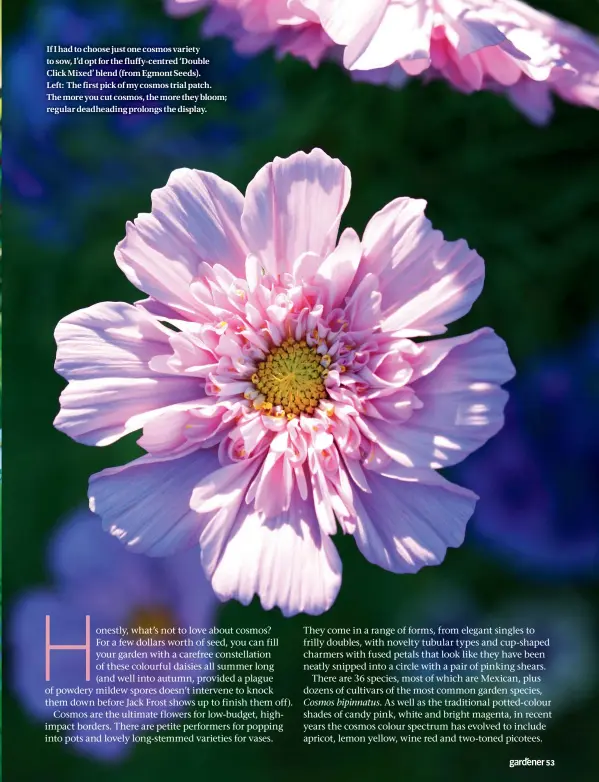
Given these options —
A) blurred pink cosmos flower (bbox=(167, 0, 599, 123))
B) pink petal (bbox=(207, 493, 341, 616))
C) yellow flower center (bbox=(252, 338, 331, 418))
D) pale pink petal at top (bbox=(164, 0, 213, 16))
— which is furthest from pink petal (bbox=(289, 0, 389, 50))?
Result: pink petal (bbox=(207, 493, 341, 616))

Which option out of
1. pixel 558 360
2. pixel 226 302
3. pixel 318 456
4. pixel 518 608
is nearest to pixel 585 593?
pixel 518 608

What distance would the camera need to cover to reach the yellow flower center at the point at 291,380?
616 mm

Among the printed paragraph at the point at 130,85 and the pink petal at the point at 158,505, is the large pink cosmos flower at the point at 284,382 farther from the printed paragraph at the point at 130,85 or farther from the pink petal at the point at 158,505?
the printed paragraph at the point at 130,85

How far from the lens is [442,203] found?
73 cm

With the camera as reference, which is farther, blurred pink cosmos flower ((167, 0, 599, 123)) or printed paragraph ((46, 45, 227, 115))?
printed paragraph ((46, 45, 227, 115))

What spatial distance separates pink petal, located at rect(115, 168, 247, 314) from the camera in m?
0.62

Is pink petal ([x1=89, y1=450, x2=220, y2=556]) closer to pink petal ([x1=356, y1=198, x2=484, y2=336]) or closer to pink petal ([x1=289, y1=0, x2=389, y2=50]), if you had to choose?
pink petal ([x1=356, y1=198, x2=484, y2=336])

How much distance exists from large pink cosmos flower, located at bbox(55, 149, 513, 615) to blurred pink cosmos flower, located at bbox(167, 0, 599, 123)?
4.1 inches

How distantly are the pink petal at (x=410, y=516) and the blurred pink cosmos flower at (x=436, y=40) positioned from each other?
313 millimetres

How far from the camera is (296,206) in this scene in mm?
607

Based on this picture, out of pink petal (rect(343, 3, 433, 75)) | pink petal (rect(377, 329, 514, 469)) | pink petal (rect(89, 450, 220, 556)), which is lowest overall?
pink petal (rect(89, 450, 220, 556))

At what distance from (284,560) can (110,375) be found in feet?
0.62

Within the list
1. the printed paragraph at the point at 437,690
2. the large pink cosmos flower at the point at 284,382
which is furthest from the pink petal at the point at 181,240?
the printed paragraph at the point at 437,690

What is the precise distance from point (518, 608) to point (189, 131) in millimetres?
506
